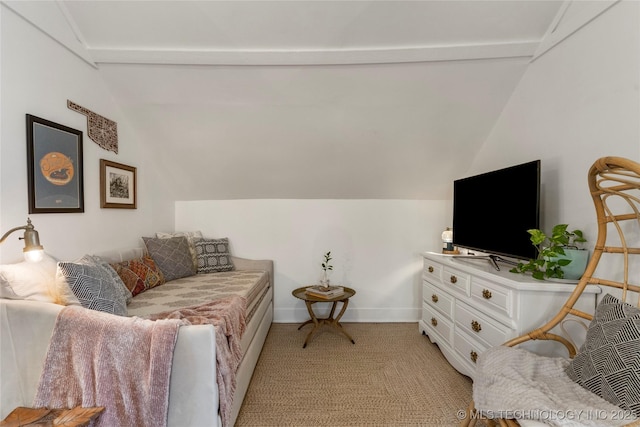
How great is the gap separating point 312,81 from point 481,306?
2134mm

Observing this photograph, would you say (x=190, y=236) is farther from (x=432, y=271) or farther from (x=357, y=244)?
(x=432, y=271)

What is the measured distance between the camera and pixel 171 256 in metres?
2.90

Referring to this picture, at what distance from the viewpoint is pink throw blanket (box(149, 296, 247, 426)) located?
1381mm

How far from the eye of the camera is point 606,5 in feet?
5.47

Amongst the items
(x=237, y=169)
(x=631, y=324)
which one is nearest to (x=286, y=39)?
(x=237, y=169)

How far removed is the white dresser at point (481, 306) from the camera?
5.54 ft

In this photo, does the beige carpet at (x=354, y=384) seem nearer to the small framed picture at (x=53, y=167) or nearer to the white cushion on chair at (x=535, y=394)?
the white cushion on chair at (x=535, y=394)

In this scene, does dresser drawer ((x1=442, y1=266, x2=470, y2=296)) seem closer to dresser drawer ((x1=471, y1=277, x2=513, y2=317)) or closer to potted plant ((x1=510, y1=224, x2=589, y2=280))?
dresser drawer ((x1=471, y1=277, x2=513, y2=317))

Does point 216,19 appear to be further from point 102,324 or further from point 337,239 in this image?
point 337,239

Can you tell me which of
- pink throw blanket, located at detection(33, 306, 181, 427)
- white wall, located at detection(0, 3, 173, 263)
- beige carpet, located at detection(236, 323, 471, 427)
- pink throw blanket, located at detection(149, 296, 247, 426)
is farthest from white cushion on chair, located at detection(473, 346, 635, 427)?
white wall, located at detection(0, 3, 173, 263)

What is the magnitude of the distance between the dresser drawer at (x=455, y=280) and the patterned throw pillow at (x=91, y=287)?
225cm

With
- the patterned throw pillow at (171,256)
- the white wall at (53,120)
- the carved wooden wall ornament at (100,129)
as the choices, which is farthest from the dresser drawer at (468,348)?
the carved wooden wall ornament at (100,129)

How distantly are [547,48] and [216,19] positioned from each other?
7.75 ft

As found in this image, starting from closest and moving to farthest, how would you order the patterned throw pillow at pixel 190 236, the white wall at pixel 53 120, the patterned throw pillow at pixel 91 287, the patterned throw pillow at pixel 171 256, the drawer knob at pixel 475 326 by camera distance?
1. the patterned throw pillow at pixel 91 287
2. the white wall at pixel 53 120
3. the drawer knob at pixel 475 326
4. the patterned throw pillow at pixel 171 256
5. the patterned throw pillow at pixel 190 236
